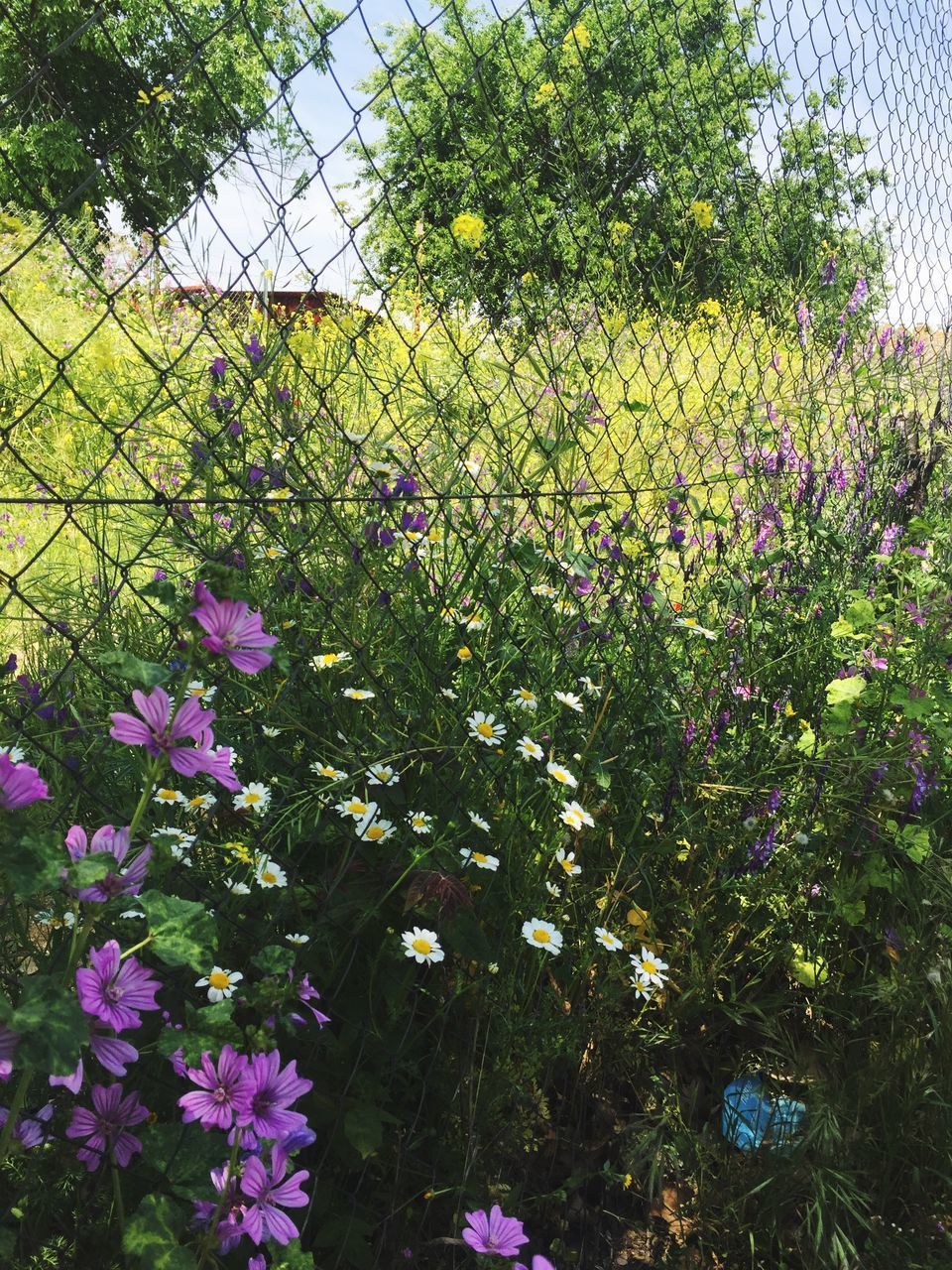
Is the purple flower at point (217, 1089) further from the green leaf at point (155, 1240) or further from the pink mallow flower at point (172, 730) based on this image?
the pink mallow flower at point (172, 730)

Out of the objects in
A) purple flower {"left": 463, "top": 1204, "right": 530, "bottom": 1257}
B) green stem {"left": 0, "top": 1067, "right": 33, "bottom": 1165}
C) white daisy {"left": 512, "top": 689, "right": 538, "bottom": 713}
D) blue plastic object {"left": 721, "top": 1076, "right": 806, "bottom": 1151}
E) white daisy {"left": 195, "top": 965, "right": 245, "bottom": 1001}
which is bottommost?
green stem {"left": 0, "top": 1067, "right": 33, "bottom": 1165}

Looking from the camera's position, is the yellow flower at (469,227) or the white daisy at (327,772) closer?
the white daisy at (327,772)

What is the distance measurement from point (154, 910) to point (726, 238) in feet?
7.44

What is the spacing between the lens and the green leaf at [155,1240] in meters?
0.90

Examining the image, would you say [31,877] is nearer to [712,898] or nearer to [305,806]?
[305,806]

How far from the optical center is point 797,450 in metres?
3.30

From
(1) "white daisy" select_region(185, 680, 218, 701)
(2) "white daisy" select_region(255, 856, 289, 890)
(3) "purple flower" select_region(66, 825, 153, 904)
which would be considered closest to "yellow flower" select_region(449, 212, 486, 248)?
(1) "white daisy" select_region(185, 680, 218, 701)

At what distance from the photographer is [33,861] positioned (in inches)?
31.4

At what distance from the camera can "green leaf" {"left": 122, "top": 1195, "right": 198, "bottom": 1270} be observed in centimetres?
90

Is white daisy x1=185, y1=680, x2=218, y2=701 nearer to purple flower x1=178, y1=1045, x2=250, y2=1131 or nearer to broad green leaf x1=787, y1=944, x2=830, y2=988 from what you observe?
purple flower x1=178, y1=1045, x2=250, y2=1131

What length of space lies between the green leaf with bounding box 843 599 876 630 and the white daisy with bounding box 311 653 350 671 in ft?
3.38

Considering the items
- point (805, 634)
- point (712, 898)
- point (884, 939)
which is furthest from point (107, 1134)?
point (805, 634)

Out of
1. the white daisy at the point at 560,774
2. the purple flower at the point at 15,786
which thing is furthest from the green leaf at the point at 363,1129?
the purple flower at the point at 15,786

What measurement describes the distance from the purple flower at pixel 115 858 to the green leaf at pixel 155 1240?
277 millimetres
